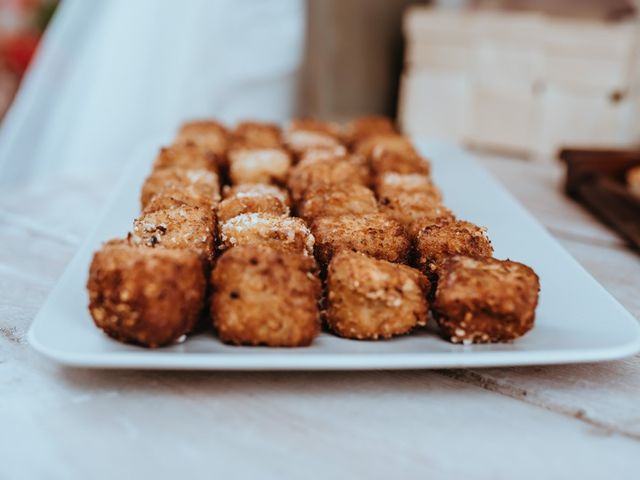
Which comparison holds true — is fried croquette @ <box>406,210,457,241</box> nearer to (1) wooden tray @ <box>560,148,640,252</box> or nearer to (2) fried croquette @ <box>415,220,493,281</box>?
(2) fried croquette @ <box>415,220,493,281</box>

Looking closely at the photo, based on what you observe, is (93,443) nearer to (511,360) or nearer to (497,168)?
(511,360)

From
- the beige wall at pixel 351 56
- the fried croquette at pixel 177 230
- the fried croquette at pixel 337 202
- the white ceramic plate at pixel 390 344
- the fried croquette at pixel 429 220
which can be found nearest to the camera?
the white ceramic plate at pixel 390 344

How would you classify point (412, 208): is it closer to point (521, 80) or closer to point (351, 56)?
point (521, 80)

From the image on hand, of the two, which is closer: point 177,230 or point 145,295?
point 145,295

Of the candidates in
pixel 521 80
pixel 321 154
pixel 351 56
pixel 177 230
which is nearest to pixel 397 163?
pixel 321 154

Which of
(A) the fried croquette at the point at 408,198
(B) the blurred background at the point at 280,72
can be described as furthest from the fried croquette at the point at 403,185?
(B) the blurred background at the point at 280,72

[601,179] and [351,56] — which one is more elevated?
[351,56]

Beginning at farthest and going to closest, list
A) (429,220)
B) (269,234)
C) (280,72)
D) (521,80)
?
(280,72)
(521,80)
(429,220)
(269,234)

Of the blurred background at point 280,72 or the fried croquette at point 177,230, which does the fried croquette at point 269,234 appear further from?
the blurred background at point 280,72

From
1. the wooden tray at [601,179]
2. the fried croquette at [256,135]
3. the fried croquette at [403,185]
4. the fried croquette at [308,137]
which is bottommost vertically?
the wooden tray at [601,179]
